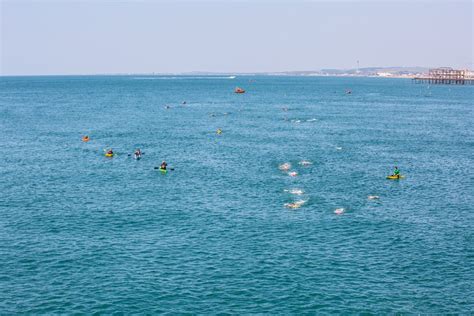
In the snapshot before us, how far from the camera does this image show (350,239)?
6134 cm

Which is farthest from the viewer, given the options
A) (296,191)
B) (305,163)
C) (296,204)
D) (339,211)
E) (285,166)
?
(305,163)

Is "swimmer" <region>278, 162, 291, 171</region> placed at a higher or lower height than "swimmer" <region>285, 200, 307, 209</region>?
higher

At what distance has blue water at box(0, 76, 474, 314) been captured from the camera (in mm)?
47938

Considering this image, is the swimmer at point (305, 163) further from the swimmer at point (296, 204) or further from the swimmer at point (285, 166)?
the swimmer at point (296, 204)

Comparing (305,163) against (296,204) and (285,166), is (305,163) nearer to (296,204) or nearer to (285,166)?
(285,166)

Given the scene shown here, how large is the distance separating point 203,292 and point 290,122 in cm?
12007

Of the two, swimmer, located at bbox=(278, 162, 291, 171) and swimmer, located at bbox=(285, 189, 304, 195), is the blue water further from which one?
swimmer, located at bbox=(278, 162, 291, 171)

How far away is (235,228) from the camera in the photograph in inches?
2564

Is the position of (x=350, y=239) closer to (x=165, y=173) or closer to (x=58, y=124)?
(x=165, y=173)

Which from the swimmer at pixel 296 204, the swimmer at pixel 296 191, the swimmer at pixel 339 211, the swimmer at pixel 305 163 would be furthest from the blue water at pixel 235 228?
the swimmer at pixel 305 163

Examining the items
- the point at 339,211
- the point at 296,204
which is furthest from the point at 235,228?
the point at 339,211

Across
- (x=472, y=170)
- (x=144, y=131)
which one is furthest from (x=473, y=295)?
(x=144, y=131)

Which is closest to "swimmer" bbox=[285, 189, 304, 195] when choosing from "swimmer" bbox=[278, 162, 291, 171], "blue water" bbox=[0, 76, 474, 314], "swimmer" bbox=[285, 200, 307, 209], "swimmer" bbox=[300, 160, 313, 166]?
"blue water" bbox=[0, 76, 474, 314]

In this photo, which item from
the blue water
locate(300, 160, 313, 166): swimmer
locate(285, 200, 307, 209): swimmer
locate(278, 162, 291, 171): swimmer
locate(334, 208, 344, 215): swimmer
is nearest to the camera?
the blue water
